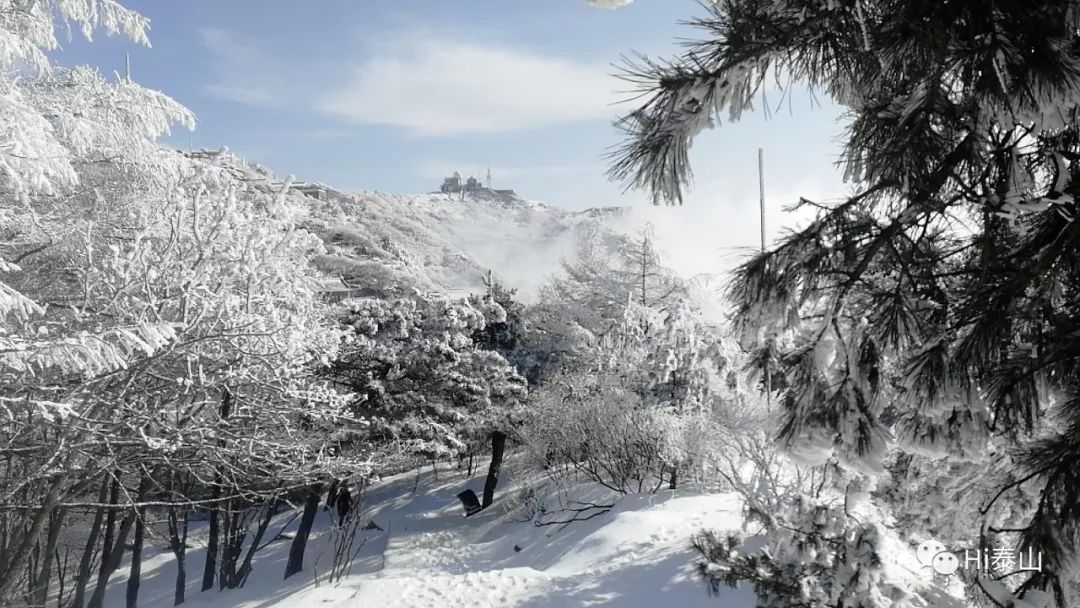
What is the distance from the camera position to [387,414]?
16.6m

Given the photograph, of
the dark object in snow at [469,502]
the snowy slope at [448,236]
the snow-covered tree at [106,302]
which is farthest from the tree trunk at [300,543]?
the snowy slope at [448,236]

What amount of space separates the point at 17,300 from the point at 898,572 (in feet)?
20.4

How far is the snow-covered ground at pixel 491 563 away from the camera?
361 inches

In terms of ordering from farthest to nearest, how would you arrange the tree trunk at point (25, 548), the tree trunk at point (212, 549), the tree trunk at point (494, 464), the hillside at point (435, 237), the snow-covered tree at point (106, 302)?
the hillside at point (435, 237) → the tree trunk at point (494, 464) → the tree trunk at point (212, 549) → the tree trunk at point (25, 548) → the snow-covered tree at point (106, 302)

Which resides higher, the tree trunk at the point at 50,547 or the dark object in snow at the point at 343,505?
the tree trunk at the point at 50,547

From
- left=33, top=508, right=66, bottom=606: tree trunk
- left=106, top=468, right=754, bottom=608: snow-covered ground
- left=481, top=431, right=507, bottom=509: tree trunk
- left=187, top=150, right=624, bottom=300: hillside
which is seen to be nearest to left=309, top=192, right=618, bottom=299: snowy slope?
left=187, top=150, right=624, bottom=300: hillside

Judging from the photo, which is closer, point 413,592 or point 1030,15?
point 1030,15

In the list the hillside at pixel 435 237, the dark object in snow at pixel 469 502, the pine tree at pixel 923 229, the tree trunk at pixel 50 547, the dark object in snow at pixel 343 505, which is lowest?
the dark object in snow at pixel 469 502

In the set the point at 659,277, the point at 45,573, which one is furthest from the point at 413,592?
the point at 659,277

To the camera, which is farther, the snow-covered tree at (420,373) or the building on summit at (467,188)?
the building on summit at (467,188)

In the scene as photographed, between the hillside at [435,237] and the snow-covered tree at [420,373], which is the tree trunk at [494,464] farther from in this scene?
the hillside at [435,237]

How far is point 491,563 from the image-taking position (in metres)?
14.8

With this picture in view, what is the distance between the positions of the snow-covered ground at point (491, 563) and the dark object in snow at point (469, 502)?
0.48m

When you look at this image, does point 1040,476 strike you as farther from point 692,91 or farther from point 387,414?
point 387,414
